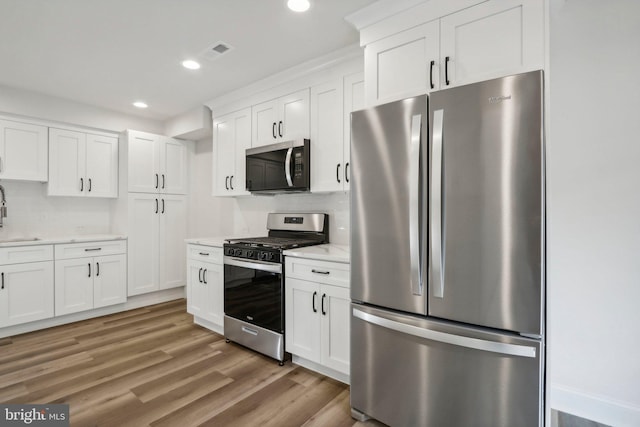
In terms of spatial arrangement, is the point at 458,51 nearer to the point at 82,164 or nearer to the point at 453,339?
the point at 453,339

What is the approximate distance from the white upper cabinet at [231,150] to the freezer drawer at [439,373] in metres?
2.30

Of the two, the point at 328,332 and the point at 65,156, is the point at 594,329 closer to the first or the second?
the point at 328,332

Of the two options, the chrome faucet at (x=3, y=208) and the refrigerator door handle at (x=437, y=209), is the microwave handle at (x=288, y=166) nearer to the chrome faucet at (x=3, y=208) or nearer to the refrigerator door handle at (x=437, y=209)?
the refrigerator door handle at (x=437, y=209)

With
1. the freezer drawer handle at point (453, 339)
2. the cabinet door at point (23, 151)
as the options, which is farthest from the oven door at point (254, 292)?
the cabinet door at point (23, 151)

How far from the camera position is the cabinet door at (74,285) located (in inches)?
140

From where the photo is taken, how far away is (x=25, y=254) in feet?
10.9

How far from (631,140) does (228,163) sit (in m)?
3.49

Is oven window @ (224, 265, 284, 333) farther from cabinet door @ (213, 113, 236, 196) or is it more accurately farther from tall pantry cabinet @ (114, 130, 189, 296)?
tall pantry cabinet @ (114, 130, 189, 296)

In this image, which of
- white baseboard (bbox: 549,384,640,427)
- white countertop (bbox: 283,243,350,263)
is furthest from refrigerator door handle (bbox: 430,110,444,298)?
white baseboard (bbox: 549,384,640,427)

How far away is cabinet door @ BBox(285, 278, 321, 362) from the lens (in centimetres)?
239

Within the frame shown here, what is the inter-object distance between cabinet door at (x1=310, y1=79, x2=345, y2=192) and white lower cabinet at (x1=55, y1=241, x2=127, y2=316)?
2.94 meters

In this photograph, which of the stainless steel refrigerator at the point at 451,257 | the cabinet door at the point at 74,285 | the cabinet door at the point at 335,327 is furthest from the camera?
the cabinet door at the point at 74,285

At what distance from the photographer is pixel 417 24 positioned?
1.87 metres

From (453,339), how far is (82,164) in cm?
459
